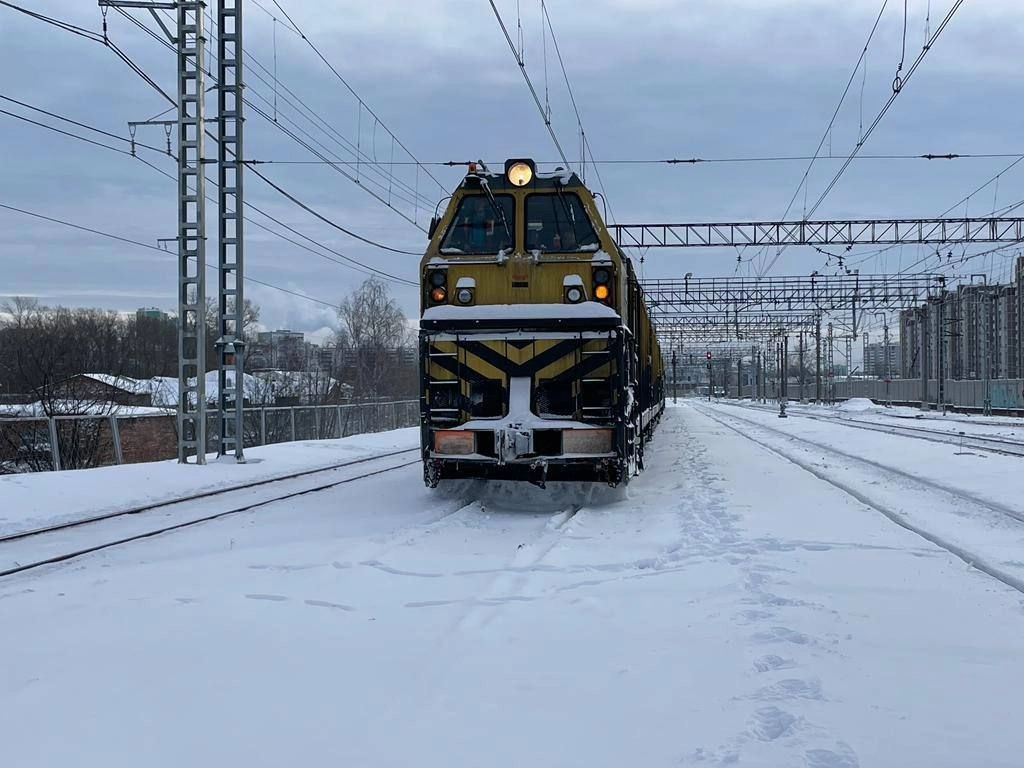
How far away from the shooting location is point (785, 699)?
4281 millimetres

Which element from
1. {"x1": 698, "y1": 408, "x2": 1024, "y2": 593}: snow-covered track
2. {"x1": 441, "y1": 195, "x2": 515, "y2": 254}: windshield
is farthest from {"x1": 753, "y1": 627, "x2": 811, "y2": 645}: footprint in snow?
{"x1": 441, "y1": 195, "x2": 515, "y2": 254}: windshield

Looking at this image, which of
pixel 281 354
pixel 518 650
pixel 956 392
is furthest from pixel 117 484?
pixel 281 354

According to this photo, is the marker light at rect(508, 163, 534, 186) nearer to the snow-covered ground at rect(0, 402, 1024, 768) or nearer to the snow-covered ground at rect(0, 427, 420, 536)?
the snow-covered ground at rect(0, 402, 1024, 768)

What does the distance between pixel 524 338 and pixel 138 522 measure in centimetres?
506

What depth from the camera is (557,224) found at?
1081 centimetres

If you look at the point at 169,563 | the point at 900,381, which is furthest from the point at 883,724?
the point at 900,381

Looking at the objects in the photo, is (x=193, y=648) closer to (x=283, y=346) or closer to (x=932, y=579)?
(x=932, y=579)

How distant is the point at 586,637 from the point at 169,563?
408 cm

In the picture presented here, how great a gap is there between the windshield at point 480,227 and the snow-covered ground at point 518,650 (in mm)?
3613

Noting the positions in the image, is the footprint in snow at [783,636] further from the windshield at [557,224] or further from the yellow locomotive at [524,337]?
the windshield at [557,224]

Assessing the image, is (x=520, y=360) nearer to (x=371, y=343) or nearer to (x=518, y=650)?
(x=518, y=650)

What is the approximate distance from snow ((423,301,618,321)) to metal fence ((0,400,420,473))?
12.0 meters

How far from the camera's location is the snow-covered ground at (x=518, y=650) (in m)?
3.83

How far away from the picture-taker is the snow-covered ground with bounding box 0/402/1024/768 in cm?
383
